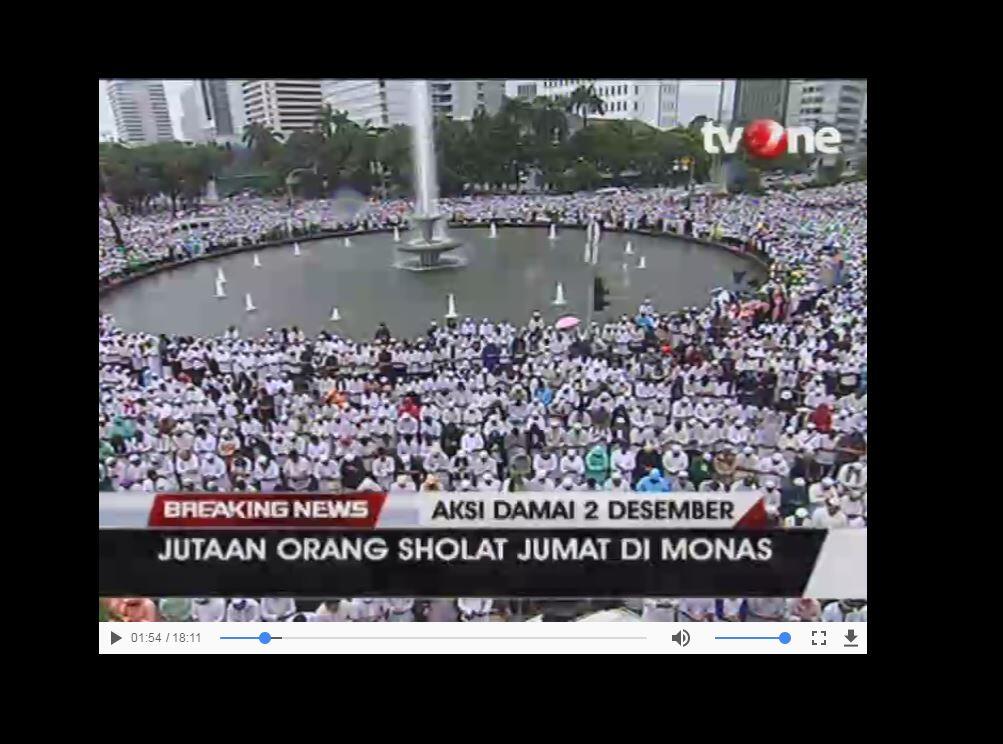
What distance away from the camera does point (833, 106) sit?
671cm

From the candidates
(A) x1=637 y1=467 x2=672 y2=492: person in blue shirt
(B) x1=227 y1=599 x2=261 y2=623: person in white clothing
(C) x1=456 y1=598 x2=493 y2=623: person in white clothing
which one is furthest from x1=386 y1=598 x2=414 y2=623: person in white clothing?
(A) x1=637 y1=467 x2=672 y2=492: person in blue shirt

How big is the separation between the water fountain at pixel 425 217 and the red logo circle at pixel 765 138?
96.7 inches

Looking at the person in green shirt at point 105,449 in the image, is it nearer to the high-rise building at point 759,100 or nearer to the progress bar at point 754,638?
the progress bar at point 754,638

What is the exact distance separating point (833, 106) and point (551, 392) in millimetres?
3089

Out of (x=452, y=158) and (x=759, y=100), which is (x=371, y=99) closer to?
(x=452, y=158)

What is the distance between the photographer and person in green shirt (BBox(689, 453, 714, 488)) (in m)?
6.98

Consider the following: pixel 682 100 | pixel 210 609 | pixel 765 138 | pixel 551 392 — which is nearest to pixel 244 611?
pixel 210 609

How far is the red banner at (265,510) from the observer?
22.8 feet

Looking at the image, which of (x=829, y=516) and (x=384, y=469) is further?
A: (x=384, y=469)

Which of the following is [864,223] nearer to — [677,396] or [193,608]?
[677,396]

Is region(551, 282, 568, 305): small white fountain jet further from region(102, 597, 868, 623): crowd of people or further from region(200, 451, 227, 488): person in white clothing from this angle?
region(200, 451, 227, 488): person in white clothing

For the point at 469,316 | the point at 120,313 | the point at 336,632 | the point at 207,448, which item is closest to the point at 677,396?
the point at 469,316

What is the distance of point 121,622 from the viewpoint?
Answer: 275 inches

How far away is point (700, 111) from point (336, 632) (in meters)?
4.95
